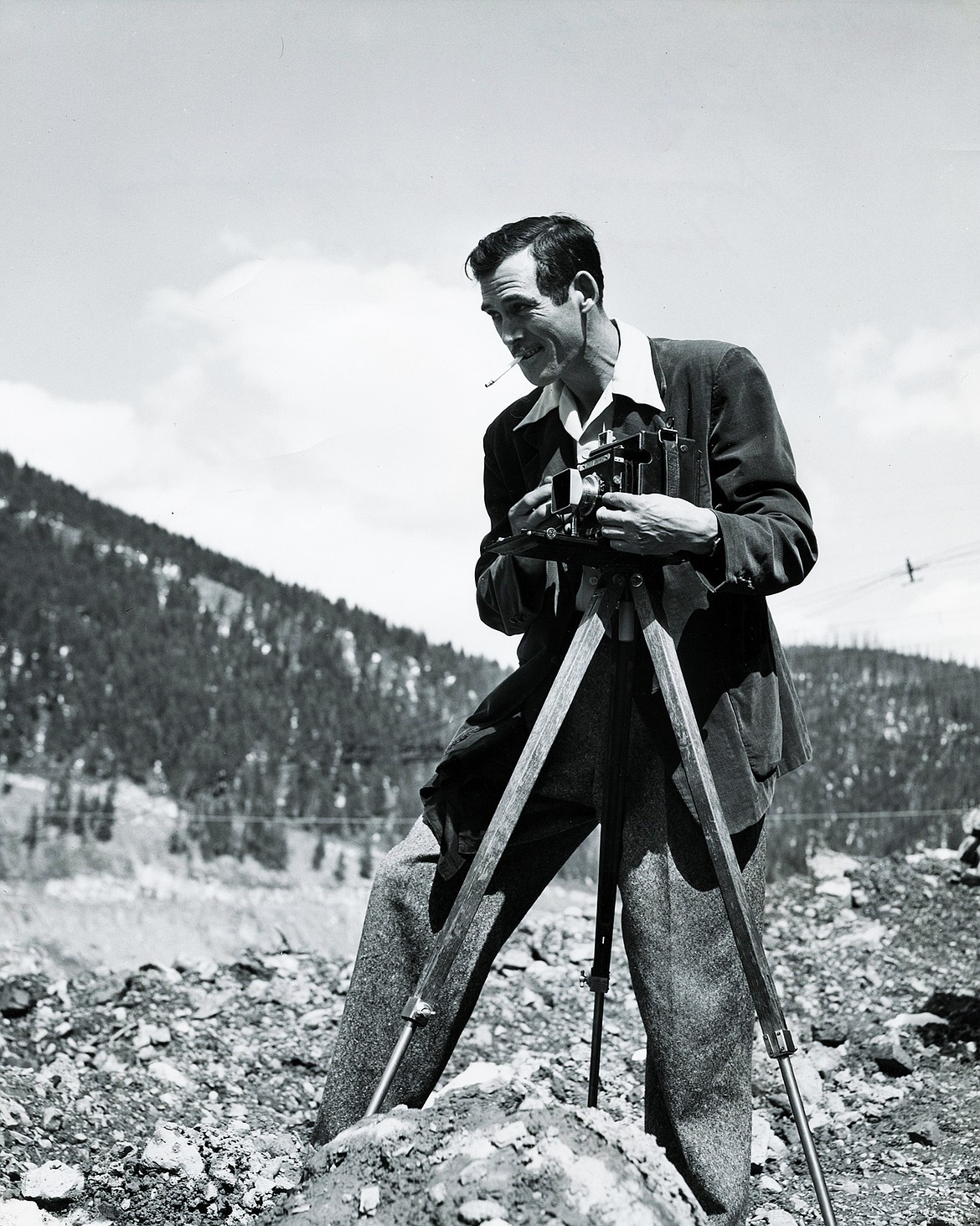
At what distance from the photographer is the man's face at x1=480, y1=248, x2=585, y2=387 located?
2029 millimetres

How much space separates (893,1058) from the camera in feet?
12.8

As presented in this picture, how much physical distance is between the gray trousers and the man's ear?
2.28ft

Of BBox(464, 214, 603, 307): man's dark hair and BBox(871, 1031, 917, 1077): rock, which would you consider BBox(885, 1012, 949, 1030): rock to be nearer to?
BBox(871, 1031, 917, 1077): rock

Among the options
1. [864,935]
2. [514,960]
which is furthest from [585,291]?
[864,935]

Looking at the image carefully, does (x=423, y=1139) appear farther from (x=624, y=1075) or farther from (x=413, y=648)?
(x=413, y=648)

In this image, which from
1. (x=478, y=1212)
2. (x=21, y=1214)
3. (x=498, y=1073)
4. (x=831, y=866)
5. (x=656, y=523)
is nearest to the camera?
(x=478, y=1212)

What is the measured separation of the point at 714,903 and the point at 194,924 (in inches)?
246

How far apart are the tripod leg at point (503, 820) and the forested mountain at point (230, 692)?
7373 millimetres

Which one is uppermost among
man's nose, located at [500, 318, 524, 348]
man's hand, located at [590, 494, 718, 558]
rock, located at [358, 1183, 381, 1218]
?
man's nose, located at [500, 318, 524, 348]

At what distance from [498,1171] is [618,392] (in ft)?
4.34

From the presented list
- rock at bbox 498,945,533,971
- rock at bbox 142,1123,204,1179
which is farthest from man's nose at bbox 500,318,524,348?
rock at bbox 498,945,533,971

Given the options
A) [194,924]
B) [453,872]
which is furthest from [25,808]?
[453,872]

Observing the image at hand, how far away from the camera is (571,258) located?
2.06 meters

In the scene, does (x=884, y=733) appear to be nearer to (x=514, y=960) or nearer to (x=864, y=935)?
(x=864, y=935)
